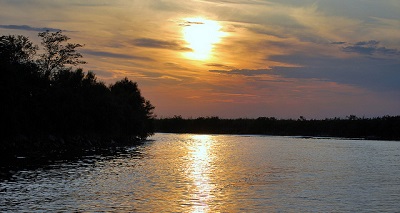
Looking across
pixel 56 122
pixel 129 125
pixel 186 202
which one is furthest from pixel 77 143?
pixel 186 202

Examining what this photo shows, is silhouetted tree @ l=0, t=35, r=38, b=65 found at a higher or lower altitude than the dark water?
higher

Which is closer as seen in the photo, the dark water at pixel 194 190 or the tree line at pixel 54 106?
the dark water at pixel 194 190

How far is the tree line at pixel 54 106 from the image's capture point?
247 ft

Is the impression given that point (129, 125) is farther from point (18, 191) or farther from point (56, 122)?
point (18, 191)

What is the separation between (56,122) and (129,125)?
139ft

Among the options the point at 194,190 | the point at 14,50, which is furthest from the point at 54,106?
the point at 194,190

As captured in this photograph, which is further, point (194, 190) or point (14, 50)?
point (14, 50)

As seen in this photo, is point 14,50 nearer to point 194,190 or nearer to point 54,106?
point 54,106

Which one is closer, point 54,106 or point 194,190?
point 194,190

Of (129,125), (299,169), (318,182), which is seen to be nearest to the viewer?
(318,182)

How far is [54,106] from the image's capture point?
96688mm

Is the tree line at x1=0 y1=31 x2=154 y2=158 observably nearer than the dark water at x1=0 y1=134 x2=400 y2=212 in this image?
No

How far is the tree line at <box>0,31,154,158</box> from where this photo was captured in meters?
75.3

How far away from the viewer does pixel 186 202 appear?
32156 mm
